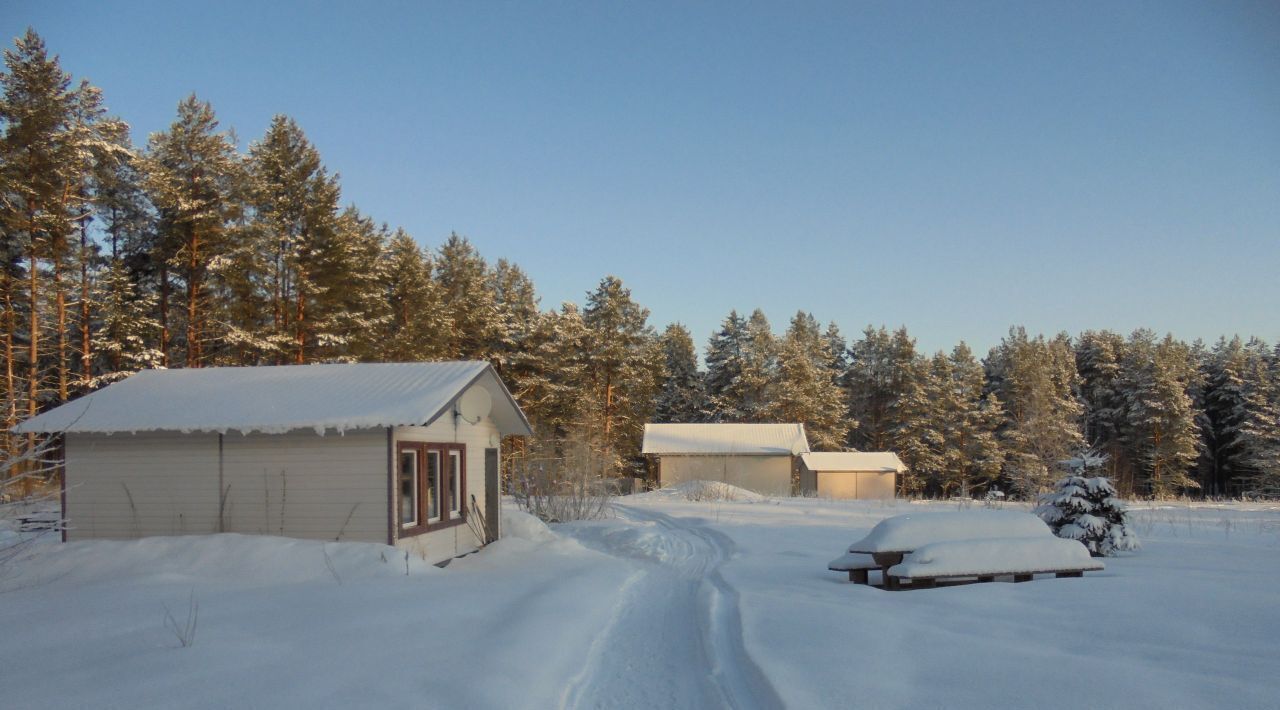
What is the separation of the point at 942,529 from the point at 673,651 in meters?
5.31

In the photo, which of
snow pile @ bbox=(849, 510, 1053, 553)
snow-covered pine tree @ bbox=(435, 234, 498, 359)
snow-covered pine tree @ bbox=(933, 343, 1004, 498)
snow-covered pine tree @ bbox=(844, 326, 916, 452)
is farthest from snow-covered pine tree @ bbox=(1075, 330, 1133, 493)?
snow pile @ bbox=(849, 510, 1053, 553)

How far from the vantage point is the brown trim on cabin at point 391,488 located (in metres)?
11.2

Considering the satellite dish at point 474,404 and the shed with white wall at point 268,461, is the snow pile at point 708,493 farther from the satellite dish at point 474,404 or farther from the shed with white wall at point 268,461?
the shed with white wall at point 268,461

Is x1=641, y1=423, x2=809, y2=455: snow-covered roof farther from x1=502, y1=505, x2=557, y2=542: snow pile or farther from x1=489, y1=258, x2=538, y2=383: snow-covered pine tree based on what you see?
x1=502, y1=505, x2=557, y2=542: snow pile

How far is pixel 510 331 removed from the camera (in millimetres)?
41625

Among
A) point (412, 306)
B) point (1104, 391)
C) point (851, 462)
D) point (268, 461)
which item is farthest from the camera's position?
point (1104, 391)

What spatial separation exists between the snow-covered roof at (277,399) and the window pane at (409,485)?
1.09 metres

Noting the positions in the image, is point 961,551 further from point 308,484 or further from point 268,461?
point 268,461

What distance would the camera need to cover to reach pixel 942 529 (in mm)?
10695

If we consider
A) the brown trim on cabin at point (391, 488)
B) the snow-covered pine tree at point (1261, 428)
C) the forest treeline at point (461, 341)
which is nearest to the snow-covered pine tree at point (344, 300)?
the forest treeline at point (461, 341)

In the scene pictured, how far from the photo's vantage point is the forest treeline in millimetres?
21078

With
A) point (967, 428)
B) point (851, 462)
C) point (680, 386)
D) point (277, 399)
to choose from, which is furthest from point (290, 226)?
point (967, 428)

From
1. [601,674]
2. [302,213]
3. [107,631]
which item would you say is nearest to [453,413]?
[107,631]

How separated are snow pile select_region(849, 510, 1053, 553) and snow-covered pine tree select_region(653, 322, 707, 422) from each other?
139 feet
